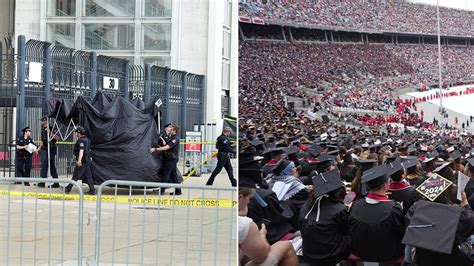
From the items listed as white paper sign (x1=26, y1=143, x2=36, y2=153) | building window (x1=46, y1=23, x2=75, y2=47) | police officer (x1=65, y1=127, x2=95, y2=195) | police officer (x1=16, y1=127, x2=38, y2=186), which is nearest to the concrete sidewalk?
police officer (x1=65, y1=127, x2=95, y2=195)

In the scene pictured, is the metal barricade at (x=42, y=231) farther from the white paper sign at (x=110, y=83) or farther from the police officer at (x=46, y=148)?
the white paper sign at (x=110, y=83)

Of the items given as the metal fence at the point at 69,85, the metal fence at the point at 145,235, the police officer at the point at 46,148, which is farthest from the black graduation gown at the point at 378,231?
the police officer at the point at 46,148

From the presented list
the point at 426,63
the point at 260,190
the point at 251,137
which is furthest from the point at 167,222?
the point at 426,63

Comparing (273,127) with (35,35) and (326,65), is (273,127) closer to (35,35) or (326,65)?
(326,65)

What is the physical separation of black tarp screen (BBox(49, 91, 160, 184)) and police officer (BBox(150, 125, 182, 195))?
182 mm

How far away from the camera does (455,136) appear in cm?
704

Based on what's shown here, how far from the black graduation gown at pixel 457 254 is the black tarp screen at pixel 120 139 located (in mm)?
7817

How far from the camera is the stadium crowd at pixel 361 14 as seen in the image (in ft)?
10.5

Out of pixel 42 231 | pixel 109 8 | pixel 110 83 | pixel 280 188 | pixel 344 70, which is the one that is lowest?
pixel 42 231

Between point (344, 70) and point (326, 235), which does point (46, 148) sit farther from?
point (326, 235)

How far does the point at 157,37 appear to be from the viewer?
24188 mm

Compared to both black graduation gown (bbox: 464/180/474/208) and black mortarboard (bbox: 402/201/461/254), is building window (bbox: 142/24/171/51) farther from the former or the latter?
black mortarboard (bbox: 402/201/461/254)

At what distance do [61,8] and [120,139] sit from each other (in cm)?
1470

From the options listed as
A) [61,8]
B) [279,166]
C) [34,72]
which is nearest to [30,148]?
[34,72]
